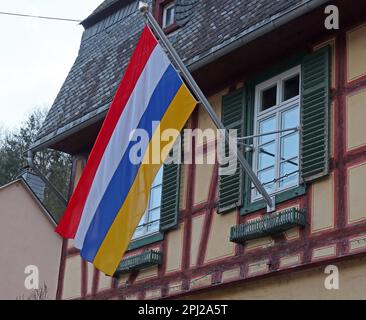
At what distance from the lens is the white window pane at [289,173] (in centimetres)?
1049

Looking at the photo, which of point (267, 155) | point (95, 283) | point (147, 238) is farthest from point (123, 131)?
point (95, 283)

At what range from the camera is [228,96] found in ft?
38.9

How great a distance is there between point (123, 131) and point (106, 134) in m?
0.25

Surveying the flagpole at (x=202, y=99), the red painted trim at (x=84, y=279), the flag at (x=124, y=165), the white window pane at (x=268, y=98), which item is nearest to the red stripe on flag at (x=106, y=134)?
the flag at (x=124, y=165)

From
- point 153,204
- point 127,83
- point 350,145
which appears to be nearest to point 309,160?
point 350,145

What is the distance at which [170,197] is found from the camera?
12227mm

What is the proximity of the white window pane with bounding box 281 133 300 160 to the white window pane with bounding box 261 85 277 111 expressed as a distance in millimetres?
624

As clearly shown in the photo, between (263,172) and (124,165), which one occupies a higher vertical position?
(263,172)

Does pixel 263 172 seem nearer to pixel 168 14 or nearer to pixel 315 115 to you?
pixel 315 115

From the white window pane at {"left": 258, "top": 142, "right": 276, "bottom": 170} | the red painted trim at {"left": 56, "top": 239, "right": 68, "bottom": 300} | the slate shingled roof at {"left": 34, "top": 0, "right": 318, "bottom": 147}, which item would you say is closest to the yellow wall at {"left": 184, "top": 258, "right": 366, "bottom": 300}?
the white window pane at {"left": 258, "top": 142, "right": 276, "bottom": 170}
